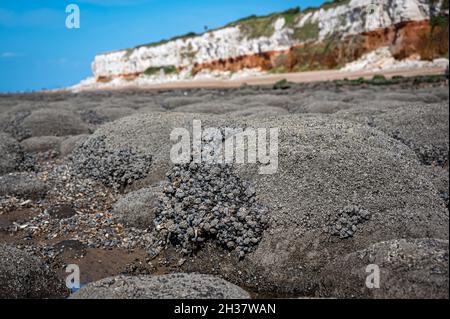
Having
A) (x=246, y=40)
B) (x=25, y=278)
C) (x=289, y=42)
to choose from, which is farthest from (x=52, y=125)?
(x=246, y=40)

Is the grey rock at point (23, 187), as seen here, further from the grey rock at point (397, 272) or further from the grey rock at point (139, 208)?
the grey rock at point (397, 272)

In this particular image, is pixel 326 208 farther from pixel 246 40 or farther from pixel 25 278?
pixel 246 40

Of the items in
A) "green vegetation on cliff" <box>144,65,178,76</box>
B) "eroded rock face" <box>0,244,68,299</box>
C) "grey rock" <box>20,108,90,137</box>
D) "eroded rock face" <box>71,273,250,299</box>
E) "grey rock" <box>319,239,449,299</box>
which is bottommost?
"eroded rock face" <box>0,244,68,299</box>

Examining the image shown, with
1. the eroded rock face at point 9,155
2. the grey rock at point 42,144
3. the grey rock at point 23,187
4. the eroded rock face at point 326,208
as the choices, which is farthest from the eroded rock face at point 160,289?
the grey rock at point 42,144

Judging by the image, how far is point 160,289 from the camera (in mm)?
5656

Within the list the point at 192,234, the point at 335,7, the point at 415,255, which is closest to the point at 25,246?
the point at 192,234

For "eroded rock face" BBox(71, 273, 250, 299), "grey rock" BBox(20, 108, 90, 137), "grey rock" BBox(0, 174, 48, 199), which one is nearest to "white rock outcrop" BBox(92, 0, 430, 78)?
"grey rock" BBox(20, 108, 90, 137)

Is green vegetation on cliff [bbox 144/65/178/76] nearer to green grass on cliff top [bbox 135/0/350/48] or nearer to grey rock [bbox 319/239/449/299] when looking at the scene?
green grass on cliff top [bbox 135/0/350/48]

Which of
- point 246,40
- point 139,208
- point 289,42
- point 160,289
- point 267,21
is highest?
point 267,21

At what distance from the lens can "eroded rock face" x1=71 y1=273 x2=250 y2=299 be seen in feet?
18.1

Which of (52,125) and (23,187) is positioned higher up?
(52,125)

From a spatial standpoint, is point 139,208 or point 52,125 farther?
point 52,125

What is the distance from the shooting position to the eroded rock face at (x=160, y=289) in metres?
5.52

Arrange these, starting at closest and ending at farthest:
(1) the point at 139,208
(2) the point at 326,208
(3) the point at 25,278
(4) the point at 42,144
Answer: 1. (3) the point at 25,278
2. (2) the point at 326,208
3. (1) the point at 139,208
4. (4) the point at 42,144
